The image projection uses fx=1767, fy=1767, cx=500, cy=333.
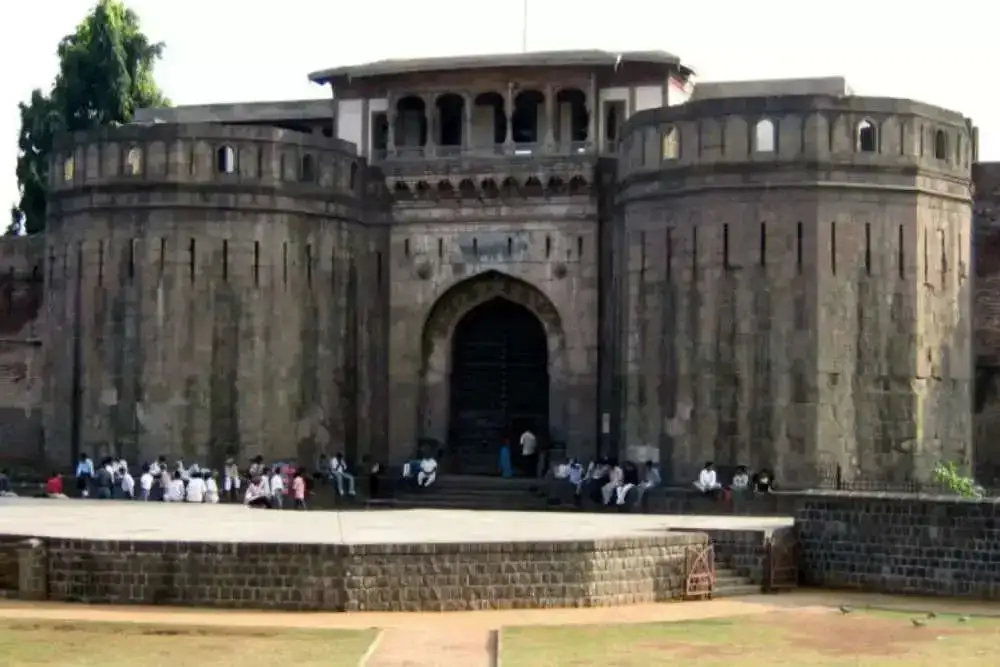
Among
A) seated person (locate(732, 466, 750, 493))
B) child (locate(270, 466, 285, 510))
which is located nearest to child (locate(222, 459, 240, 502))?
child (locate(270, 466, 285, 510))

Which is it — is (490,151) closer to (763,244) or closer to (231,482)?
(763,244)

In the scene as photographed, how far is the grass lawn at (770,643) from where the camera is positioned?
14555 mm

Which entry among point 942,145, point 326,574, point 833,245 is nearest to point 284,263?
point 833,245

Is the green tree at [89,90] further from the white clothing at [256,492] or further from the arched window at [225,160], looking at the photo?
the white clothing at [256,492]

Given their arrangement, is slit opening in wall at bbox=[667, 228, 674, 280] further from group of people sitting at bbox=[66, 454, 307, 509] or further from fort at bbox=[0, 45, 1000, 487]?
group of people sitting at bbox=[66, 454, 307, 509]

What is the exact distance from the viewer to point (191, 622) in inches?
636

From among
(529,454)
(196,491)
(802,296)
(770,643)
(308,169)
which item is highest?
(308,169)

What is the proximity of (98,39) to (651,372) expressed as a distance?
736 inches

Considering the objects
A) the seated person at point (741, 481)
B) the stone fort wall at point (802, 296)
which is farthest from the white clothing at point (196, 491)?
the seated person at point (741, 481)

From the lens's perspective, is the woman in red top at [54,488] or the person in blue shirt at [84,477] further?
the person in blue shirt at [84,477]

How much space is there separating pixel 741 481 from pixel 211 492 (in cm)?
797

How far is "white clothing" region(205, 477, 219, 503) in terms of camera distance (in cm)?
2670

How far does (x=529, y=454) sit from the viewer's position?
2977 cm

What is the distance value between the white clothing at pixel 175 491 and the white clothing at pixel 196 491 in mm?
211
